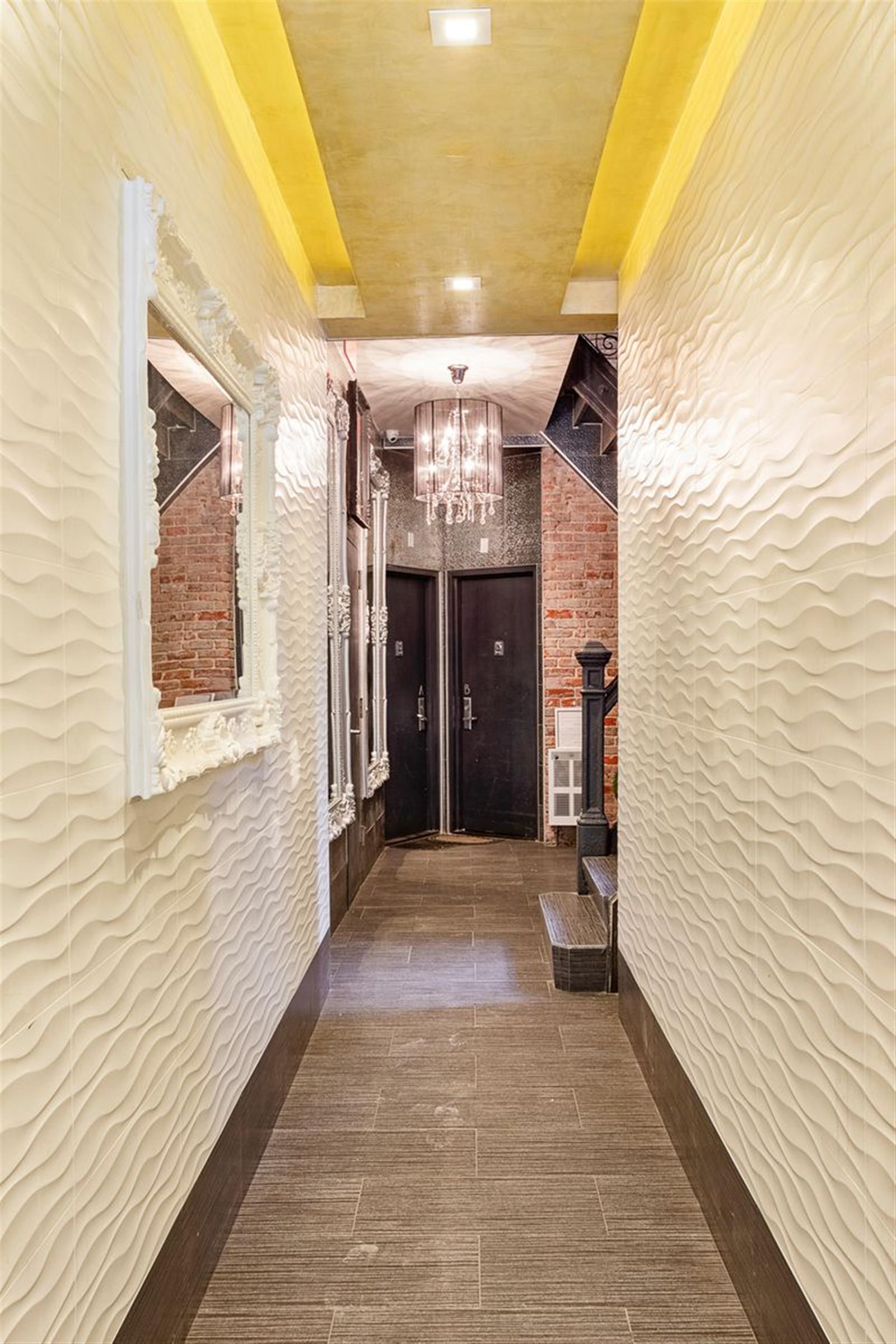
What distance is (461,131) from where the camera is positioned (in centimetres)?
227

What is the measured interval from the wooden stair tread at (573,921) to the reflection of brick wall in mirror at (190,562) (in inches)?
84.9

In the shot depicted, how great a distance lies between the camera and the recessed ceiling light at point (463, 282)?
3133 millimetres

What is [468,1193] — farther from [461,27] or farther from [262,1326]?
[461,27]

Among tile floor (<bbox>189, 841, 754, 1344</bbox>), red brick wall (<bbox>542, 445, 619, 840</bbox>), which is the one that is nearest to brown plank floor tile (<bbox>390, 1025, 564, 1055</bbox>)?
tile floor (<bbox>189, 841, 754, 1344</bbox>)

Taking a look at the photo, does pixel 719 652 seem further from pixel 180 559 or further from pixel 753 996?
pixel 180 559

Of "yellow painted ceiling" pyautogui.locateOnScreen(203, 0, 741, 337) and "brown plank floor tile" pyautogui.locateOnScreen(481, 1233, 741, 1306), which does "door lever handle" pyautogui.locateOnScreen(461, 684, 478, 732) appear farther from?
"brown plank floor tile" pyautogui.locateOnScreen(481, 1233, 741, 1306)

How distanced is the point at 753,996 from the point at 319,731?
7.01 feet

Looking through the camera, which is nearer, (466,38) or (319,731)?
(466,38)

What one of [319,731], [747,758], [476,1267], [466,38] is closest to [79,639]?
[747,758]

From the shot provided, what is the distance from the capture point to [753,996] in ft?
5.93

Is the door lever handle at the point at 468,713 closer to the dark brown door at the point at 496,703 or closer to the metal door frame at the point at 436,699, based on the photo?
the dark brown door at the point at 496,703

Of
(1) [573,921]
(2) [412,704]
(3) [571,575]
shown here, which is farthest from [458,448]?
(1) [573,921]

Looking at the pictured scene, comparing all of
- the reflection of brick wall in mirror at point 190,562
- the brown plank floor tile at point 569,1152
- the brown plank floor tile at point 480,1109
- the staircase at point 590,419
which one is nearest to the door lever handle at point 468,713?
the staircase at point 590,419

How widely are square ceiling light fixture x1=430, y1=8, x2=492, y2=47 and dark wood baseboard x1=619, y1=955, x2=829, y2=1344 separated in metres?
2.42
